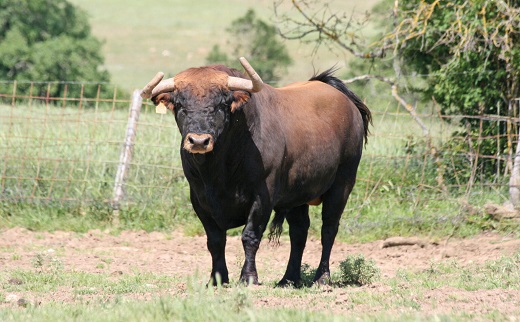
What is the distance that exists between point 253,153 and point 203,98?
71 cm

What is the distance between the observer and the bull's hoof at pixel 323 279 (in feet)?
27.6

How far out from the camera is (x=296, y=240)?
28.7 feet

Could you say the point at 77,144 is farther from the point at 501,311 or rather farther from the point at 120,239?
the point at 501,311

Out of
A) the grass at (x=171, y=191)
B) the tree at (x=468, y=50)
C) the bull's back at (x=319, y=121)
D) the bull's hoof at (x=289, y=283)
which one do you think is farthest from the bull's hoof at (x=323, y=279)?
the tree at (x=468, y=50)

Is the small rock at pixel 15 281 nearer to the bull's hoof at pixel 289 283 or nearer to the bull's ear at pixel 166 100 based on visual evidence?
the bull's ear at pixel 166 100

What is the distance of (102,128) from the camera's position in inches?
575

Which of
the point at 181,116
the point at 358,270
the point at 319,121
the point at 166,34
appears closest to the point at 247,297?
the point at 181,116

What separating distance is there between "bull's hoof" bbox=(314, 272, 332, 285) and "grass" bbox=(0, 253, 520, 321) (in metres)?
0.30

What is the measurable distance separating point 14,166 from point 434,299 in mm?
7378

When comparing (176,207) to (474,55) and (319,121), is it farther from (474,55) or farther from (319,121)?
(474,55)

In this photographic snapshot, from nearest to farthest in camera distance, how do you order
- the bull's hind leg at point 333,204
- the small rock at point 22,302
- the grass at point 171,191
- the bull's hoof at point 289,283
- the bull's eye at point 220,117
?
the small rock at point 22,302 → the bull's eye at point 220,117 → the bull's hoof at point 289,283 → the bull's hind leg at point 333,204 → the grass at point 171,191

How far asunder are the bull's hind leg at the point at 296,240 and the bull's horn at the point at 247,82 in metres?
1.83

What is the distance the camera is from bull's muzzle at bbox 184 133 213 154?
7.02 m

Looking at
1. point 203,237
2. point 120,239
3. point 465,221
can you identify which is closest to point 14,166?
point 120,239
